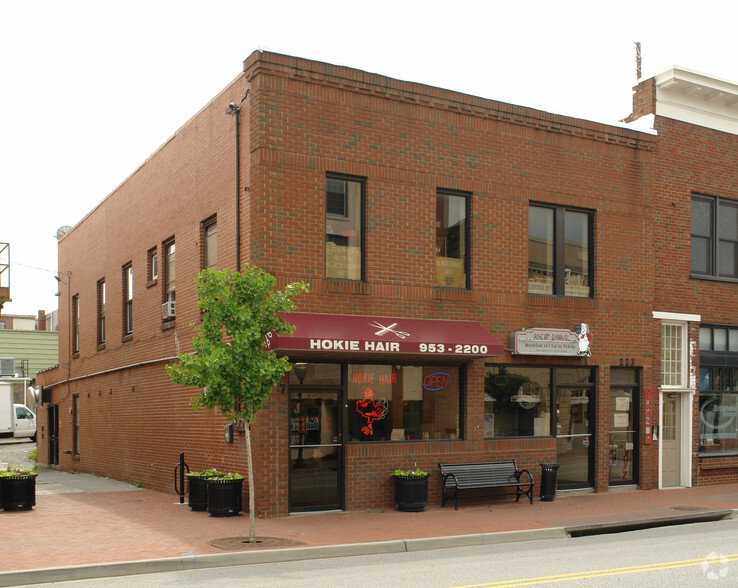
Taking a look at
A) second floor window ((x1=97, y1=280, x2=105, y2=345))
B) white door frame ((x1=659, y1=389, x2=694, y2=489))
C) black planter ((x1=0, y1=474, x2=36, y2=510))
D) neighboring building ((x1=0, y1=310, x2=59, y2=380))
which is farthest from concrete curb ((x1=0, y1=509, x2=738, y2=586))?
neighboring building ((x1=0, y1=310, x2=59, y2=380))

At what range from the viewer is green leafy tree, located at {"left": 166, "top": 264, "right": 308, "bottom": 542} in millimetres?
11616

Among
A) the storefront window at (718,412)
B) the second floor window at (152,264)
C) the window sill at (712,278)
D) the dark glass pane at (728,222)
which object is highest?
the dark glass pane at (728,222)

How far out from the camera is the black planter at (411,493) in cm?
1472

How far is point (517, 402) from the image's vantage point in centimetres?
1697

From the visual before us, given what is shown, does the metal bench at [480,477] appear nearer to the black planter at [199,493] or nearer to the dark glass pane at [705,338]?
the black planter at [199,493]

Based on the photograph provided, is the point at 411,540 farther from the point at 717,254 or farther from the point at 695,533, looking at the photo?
the point at 717,254

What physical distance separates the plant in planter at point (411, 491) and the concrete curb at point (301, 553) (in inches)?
96.3

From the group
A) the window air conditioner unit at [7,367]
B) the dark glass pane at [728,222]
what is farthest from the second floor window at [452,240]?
the window air conditioner unit at [7,367]

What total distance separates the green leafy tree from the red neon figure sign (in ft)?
11.4

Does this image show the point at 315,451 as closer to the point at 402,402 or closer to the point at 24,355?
the point at 402,402

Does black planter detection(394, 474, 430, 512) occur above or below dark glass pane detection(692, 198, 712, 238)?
below

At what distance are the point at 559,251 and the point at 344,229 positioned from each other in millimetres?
4982

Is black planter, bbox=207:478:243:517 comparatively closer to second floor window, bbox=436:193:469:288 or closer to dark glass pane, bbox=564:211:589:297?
second floor window, bbox=436:193:469:288

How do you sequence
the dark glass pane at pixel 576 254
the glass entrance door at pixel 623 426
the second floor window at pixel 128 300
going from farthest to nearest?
the second floor window at pixel 128 300
the glass entrance door at pixel 623 426
the dark glass pane at pixel 576 254
